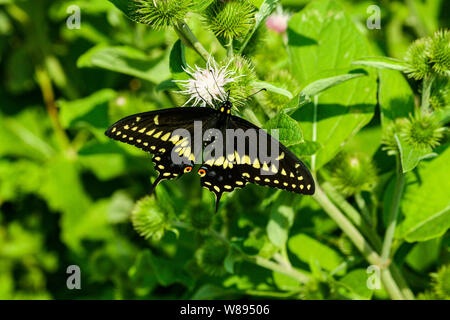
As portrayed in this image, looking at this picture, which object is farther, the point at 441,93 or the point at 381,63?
the point at 441,93

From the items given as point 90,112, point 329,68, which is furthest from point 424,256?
point 90,112

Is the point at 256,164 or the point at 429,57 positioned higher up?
the point at 429,57

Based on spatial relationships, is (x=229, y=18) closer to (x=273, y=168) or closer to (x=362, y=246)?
(x=273, y=168)

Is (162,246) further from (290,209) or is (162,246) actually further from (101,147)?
(290,209)

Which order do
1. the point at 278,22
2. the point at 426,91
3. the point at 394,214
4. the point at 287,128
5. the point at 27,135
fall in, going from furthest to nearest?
the point at 27,135 < the point at 278,22 < the point at 394,214 < the point at 426,91 < the point at 287,128

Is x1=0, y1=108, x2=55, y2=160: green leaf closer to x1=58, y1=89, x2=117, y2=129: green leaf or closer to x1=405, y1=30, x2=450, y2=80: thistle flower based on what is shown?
x1=58, y1=89, x2=117, y2=129: green leaf

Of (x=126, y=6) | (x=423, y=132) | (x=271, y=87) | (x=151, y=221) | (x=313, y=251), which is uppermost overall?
(x=126, y=6)

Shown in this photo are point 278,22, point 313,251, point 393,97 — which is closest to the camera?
point 393,97
